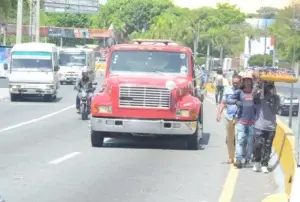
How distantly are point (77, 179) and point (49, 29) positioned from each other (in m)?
109

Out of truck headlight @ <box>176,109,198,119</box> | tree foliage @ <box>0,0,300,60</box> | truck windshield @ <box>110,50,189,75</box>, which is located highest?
tree foliage @ <box>0,0,300,60</box>

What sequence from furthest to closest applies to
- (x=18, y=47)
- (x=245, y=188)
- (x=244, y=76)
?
1. (x=18, y=47)
2. (x=244, y=76)
3. (x=245, y=188)

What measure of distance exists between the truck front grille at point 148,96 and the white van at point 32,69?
18915 mm

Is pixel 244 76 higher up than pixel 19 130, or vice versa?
pixel 244 76

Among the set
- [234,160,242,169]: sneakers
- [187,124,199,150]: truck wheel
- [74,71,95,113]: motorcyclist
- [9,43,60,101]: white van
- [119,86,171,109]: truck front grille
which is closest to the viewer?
[234,160,242,169]: sneakers

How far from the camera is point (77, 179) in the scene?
12391 mm

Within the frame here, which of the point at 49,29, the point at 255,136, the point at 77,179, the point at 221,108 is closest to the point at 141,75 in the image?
the point at 221,108

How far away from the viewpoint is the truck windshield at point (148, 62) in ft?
60.3

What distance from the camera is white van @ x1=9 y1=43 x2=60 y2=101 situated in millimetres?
35625

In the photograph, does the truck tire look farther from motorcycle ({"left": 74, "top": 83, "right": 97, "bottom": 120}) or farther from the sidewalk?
the sidewalk

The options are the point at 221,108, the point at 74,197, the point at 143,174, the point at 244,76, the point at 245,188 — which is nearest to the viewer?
the point at 74,197

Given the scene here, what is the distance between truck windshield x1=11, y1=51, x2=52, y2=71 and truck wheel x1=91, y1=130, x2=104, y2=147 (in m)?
18.3

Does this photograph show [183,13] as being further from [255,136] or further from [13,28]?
[255,136]

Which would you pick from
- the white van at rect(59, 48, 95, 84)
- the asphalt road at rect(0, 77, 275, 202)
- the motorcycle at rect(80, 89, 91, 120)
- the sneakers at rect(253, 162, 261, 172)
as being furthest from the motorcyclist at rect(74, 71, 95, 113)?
the white van at rect(59, 48, 95, 84)
